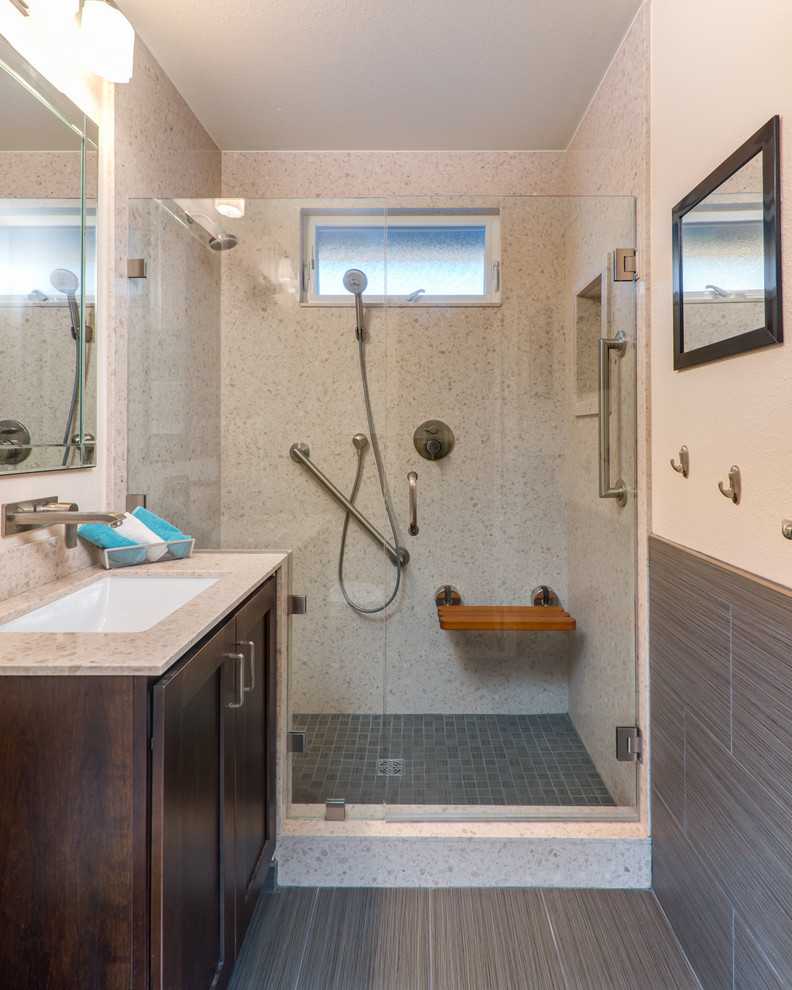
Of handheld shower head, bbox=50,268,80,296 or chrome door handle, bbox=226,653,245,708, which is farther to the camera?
handheld shower head, bbox=50,268,80,296

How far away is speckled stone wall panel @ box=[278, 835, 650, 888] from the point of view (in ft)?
6.27

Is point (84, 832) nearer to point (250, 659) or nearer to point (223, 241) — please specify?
point (250, 659)

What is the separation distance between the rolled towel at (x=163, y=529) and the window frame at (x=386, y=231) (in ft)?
2.54

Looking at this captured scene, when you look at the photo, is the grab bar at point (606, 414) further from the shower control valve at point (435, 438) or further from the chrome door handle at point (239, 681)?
the chrome door handle at point (239, 681)

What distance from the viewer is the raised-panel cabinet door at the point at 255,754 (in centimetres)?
149

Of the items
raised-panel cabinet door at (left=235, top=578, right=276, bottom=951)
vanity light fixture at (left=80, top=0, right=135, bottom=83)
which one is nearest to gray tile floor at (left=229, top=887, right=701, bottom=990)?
raised-panel cabinet door at (left=235, top=578, right=276, bottom=951)

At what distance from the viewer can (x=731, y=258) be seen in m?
1.36

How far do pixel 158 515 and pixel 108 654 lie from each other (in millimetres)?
1047

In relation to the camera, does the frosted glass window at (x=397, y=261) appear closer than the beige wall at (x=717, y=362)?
No

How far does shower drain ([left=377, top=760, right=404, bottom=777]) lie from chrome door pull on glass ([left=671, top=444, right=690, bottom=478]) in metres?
1.18

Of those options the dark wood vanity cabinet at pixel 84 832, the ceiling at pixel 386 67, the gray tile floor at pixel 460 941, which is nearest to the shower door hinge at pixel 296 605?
the gray tile floor at pixel 460 941

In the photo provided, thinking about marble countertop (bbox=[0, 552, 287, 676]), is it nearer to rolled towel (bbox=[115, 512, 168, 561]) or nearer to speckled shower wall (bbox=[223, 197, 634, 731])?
rolled towel (bbox=[115, 512, 168, 561])

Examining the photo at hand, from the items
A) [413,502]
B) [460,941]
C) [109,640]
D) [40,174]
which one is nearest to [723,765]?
[460,941]

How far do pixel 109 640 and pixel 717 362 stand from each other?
1.37 metres
